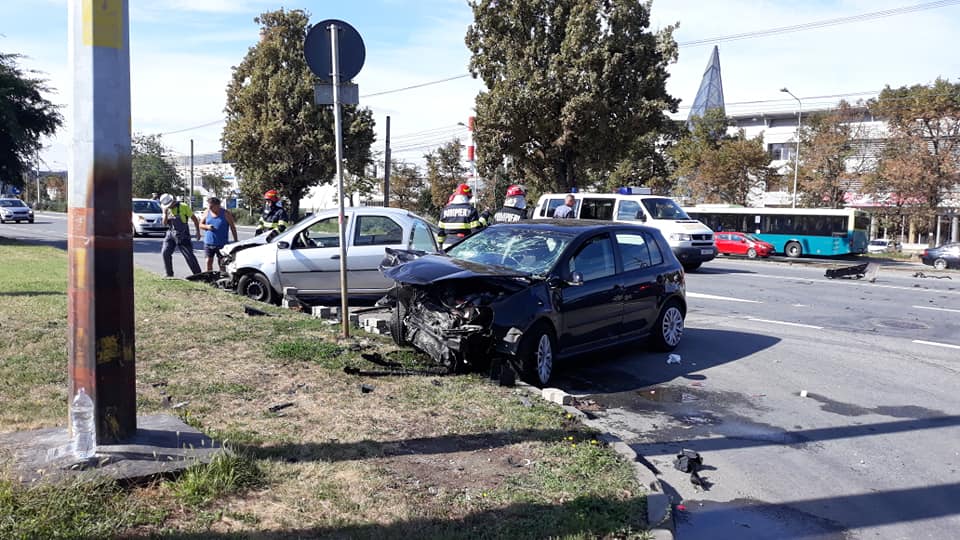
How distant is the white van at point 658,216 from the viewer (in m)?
20.5

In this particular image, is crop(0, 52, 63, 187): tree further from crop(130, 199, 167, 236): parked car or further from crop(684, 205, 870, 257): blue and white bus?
crop(684, 205, 870, 257): blue and white bus

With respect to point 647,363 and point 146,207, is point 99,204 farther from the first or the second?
point 146,207

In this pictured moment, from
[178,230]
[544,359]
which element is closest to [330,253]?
[178,230]

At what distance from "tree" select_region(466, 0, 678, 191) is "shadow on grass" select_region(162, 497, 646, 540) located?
24604 mm

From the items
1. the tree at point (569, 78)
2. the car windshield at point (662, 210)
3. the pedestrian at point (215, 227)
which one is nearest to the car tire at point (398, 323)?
the pedestrian at point (215, 227)

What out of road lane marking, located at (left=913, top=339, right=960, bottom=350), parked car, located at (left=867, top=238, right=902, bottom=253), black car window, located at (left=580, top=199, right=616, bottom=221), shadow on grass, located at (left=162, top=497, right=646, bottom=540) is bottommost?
shadow on grass, located at (left=162, top=497, right=646, bottom=540)

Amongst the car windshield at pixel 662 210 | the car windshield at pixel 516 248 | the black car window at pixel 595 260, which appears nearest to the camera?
the car windshield at pixel 516 248

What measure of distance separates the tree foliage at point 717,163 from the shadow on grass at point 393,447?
43.1 metres

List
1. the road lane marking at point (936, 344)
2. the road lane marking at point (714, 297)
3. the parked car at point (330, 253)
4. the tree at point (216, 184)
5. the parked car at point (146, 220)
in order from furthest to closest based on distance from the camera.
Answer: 1. the tree at point (216, 184)
2. the parked car at point (146, 220)
3. the road lane marking at point (714, 297)
4. the parked car at point (330, 253)
5. the road lane marking at point (936, 344)

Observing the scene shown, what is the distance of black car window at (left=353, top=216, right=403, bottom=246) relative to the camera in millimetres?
11086

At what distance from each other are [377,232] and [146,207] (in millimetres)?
23643

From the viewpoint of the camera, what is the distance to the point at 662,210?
2211 centimetres

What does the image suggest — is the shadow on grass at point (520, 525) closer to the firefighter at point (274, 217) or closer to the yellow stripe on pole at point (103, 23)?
the yellow stripe on pole at point (103, 23)

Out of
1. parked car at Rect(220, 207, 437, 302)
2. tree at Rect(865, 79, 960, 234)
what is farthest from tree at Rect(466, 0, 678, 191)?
parked car at Rect(220, 207, 437, 302)
